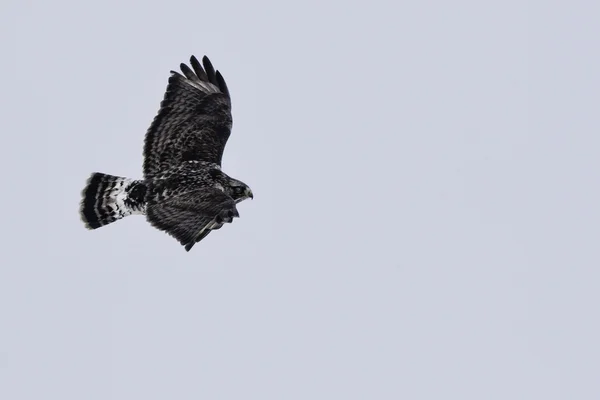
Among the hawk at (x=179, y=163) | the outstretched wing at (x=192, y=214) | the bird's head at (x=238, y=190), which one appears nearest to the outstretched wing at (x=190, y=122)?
the hawk at (x=179, y=163)

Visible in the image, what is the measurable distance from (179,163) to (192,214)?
1898 mm

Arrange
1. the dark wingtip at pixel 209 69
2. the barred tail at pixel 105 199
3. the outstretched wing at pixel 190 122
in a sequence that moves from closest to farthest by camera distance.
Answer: the barred tail at pixel 105 199 → the outstretched wing at pixel 190 122 → the dark wingtip at pixel 209 69

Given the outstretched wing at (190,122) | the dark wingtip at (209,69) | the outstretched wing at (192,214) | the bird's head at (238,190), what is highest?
the dark wingtip at (209,69)

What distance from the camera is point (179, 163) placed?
57.3ft

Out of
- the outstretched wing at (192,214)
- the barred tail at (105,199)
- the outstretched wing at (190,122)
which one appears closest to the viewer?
the outstretched wing at (192,214)

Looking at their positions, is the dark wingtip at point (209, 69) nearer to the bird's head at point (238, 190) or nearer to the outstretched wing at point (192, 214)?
the bird's head at point (238, 190)

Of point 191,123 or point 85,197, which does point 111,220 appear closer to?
point 85,197

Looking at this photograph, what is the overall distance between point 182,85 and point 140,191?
1974 millimetres

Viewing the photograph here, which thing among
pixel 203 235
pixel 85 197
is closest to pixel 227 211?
pixel 203 235

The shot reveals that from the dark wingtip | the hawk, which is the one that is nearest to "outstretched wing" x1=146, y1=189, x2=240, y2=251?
the hawk

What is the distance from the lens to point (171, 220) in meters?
15.8

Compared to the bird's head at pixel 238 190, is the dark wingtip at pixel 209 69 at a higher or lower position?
higher

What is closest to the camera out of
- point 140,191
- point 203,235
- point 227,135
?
point 203,235

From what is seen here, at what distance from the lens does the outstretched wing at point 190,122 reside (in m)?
17.5
